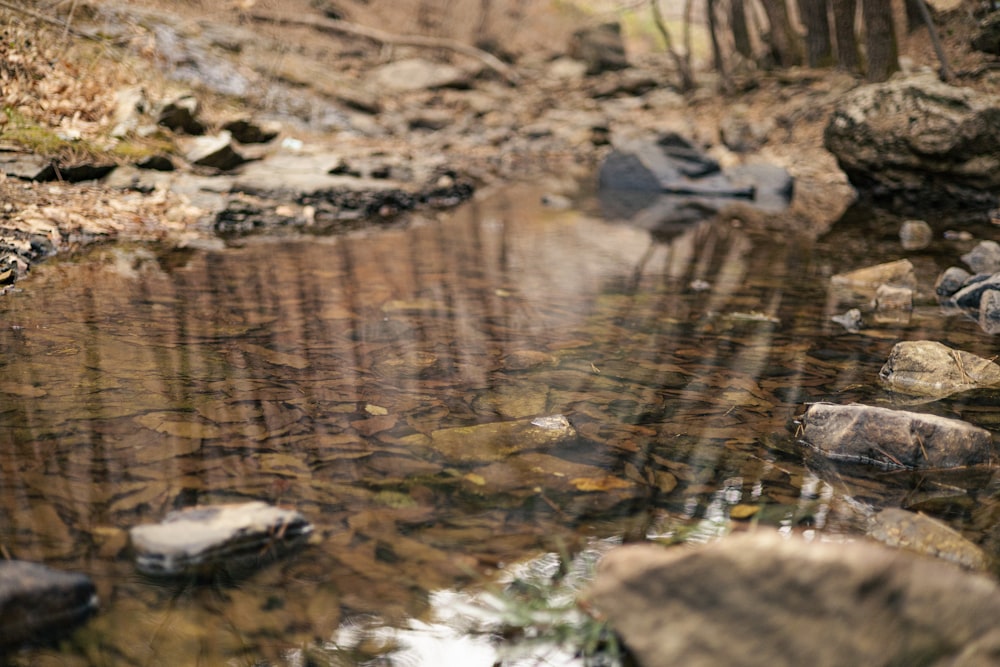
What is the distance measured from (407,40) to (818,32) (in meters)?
10.2

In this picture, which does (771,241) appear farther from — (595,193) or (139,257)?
(139,257)

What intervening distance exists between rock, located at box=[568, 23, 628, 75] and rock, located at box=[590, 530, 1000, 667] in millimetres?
23694

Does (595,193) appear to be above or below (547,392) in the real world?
above

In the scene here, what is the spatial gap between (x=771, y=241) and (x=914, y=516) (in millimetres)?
5371

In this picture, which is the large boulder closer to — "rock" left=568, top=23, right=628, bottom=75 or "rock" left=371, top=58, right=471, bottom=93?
"rock" left=371, top=58, right=471, bottom=93

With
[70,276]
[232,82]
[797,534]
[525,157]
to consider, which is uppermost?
[232,82]

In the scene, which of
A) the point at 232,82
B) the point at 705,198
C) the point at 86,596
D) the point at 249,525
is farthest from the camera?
the point at 232,82

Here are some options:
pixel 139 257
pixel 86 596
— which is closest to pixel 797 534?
pixel 86 596

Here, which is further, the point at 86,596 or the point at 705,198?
the point at 705,198

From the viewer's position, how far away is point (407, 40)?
2036 centimetres

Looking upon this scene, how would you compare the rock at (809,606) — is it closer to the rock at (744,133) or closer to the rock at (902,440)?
the rock at (902,440)

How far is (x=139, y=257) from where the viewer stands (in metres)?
5.14

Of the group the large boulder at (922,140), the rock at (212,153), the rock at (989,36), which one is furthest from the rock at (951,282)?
the rock at (989,36)

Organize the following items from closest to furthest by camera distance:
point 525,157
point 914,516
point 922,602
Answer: point 922,602
point 914,516
point 525,157
